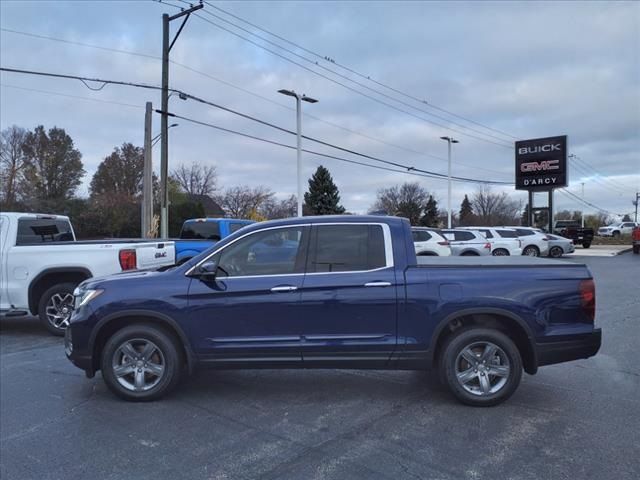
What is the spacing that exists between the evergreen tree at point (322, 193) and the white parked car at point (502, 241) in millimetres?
25506

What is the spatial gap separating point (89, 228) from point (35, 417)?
43404 mm

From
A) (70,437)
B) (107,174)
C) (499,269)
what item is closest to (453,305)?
(499,269)

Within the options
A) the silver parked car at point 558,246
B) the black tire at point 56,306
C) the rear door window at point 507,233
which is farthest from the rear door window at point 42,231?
the silver parked car at point 558,246

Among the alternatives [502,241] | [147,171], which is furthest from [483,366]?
[502,241]

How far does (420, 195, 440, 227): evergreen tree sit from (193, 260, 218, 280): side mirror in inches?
2697

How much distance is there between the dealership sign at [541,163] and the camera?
3422cm

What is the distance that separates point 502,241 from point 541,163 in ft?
49.5

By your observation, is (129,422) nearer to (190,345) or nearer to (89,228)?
(190,345)

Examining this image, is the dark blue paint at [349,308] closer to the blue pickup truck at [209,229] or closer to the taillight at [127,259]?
the taillight at [127,259]

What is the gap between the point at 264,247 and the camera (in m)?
4.88

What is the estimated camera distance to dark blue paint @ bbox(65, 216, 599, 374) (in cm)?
459

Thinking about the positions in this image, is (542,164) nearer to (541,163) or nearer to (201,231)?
(541,163)

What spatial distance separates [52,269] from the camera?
7.81 meters

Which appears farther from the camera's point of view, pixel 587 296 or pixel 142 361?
pixel 142 361
